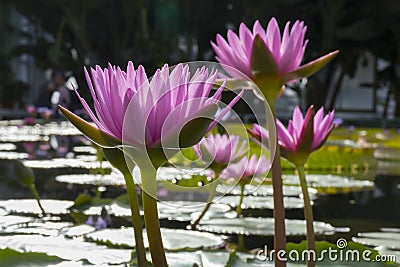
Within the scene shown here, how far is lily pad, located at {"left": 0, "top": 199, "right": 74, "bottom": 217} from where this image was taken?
1.31m

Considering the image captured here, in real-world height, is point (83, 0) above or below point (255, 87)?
above

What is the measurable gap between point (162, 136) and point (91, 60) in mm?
9326

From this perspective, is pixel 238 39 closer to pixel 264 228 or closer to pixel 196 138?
pixel 196 138

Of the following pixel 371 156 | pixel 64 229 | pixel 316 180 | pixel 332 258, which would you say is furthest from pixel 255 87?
pixel 371 156

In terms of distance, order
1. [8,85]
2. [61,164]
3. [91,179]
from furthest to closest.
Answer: [8,85], [61,164], [91,179]

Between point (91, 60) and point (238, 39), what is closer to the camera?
point (238, 39)

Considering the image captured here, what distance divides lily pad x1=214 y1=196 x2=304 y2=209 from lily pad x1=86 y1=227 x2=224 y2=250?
1.56ft

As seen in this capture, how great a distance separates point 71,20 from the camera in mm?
9047

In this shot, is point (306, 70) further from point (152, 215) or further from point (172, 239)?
point (172, 239)

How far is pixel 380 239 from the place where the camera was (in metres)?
1.07

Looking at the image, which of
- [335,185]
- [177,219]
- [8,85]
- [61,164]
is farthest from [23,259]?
[8,85]

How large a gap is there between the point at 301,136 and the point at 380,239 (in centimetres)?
58

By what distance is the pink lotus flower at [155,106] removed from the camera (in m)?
0.39

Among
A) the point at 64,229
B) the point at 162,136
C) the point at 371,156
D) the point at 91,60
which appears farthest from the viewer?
the point at 91,60
